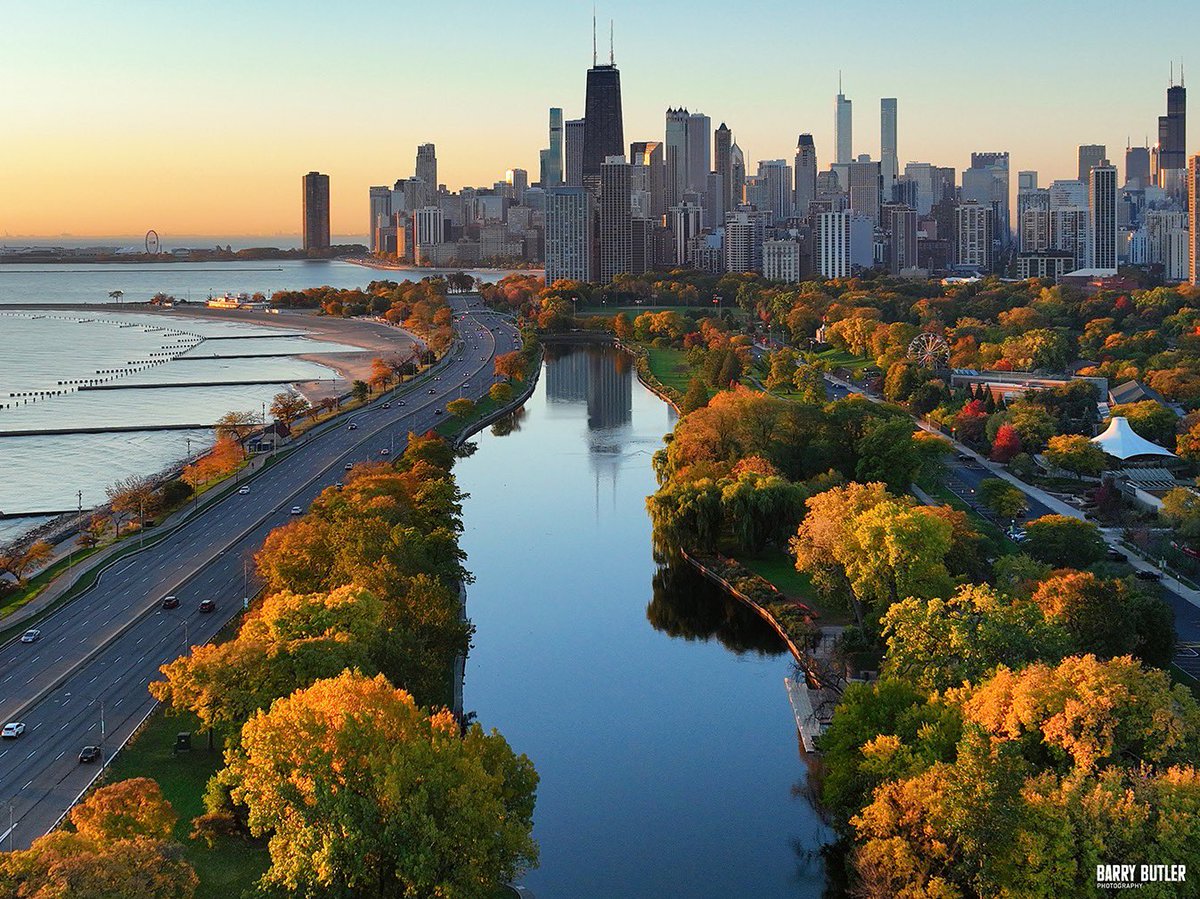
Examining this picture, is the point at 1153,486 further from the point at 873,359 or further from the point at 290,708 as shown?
the point at 873,359

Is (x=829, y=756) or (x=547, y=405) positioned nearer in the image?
(x=829, y=756)

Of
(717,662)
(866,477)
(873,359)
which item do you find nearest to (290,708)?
(717,662)

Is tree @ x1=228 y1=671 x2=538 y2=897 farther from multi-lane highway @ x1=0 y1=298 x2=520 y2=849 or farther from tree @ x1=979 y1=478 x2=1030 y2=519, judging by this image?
tree @ x1=979 y1=478 x2=1030 y2=519

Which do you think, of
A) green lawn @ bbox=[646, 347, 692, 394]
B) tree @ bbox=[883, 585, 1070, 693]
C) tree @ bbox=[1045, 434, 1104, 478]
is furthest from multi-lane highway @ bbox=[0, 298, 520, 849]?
green lawn @ bbox=[646, 347, 692, 394]

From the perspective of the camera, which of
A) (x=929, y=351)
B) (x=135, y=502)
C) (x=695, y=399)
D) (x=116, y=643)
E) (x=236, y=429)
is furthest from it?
(x=929, y=351)

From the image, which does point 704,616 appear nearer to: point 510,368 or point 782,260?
point 510,368

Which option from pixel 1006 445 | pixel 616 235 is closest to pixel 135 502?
pixel 1006 445
